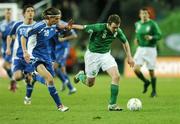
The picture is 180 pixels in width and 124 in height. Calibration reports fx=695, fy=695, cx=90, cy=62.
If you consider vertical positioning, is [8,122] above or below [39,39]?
below

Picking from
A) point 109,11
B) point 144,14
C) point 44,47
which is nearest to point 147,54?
point 144,14

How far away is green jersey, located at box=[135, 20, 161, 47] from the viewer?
21.4 m

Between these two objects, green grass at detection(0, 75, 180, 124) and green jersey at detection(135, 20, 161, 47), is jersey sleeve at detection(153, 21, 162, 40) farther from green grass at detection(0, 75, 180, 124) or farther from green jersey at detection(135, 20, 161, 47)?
green grass at detection(0, 75, 180, 124)

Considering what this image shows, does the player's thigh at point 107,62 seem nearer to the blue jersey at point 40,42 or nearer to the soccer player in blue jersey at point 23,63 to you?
the blue jersey at point 40,42

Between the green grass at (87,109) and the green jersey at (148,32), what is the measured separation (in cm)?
159

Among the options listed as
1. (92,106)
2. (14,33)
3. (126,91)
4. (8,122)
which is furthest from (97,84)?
(8,122)

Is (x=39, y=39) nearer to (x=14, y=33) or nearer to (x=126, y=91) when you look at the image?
(x=14, y=33)

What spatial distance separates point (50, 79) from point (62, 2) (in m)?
23.4

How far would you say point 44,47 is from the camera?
52.6ft

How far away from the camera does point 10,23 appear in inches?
968

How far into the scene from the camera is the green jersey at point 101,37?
635 inches

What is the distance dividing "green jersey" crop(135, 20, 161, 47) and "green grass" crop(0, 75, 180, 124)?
5.22 feet

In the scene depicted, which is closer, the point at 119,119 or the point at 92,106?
the point at 119,119

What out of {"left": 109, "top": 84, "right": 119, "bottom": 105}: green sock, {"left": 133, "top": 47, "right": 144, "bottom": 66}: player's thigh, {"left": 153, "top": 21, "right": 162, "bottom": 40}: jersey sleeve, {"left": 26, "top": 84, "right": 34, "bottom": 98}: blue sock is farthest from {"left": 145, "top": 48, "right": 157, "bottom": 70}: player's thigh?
{"left": 109, "top": 84, "right": 119, "bottom": 105}: green sock
